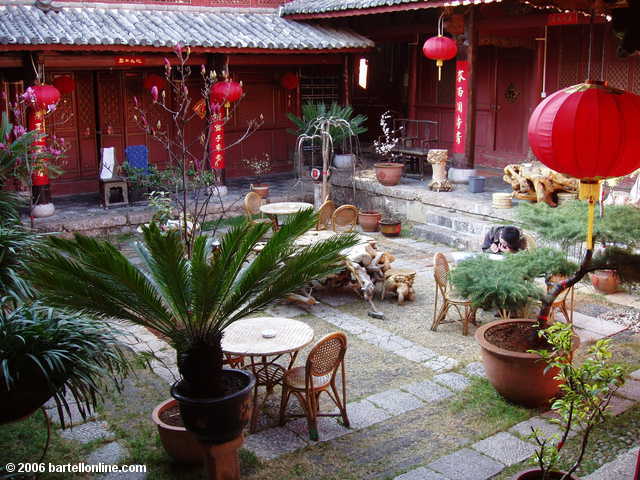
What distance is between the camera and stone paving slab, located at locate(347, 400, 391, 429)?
5.48 metres

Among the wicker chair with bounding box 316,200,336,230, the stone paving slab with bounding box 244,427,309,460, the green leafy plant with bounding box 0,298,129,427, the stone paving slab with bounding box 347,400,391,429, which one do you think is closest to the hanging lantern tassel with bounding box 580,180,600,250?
the stone paving slab with bounding box 347,400,391,429

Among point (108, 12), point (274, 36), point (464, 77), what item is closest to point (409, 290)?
point (464, 77)

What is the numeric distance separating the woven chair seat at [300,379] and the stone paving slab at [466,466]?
996 millimetres

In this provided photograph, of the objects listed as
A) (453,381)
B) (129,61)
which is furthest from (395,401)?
(129,61)

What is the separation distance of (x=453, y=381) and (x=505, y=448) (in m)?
1.20

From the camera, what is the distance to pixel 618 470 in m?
4.35

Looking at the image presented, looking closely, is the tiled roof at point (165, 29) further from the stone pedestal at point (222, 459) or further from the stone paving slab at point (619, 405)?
the stone paving slab at point (619, 405)

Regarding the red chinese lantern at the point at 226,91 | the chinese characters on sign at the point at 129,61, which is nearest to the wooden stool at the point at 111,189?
the chinese characters on sign at the point at 129,61

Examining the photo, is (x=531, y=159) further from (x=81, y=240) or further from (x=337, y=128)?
(x=81, y=240)

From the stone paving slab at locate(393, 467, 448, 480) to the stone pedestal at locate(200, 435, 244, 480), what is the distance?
1100 mm

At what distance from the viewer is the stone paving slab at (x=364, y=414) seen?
5.48 meters

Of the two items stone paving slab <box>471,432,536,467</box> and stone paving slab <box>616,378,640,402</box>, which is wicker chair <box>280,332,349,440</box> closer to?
stone paving slab <box>471,432,536,467</box>

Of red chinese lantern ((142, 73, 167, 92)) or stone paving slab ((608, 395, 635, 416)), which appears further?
red chinese lantern ((142, 73, 167, 92))

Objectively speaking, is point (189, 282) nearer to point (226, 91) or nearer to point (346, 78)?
point (226, 91)
